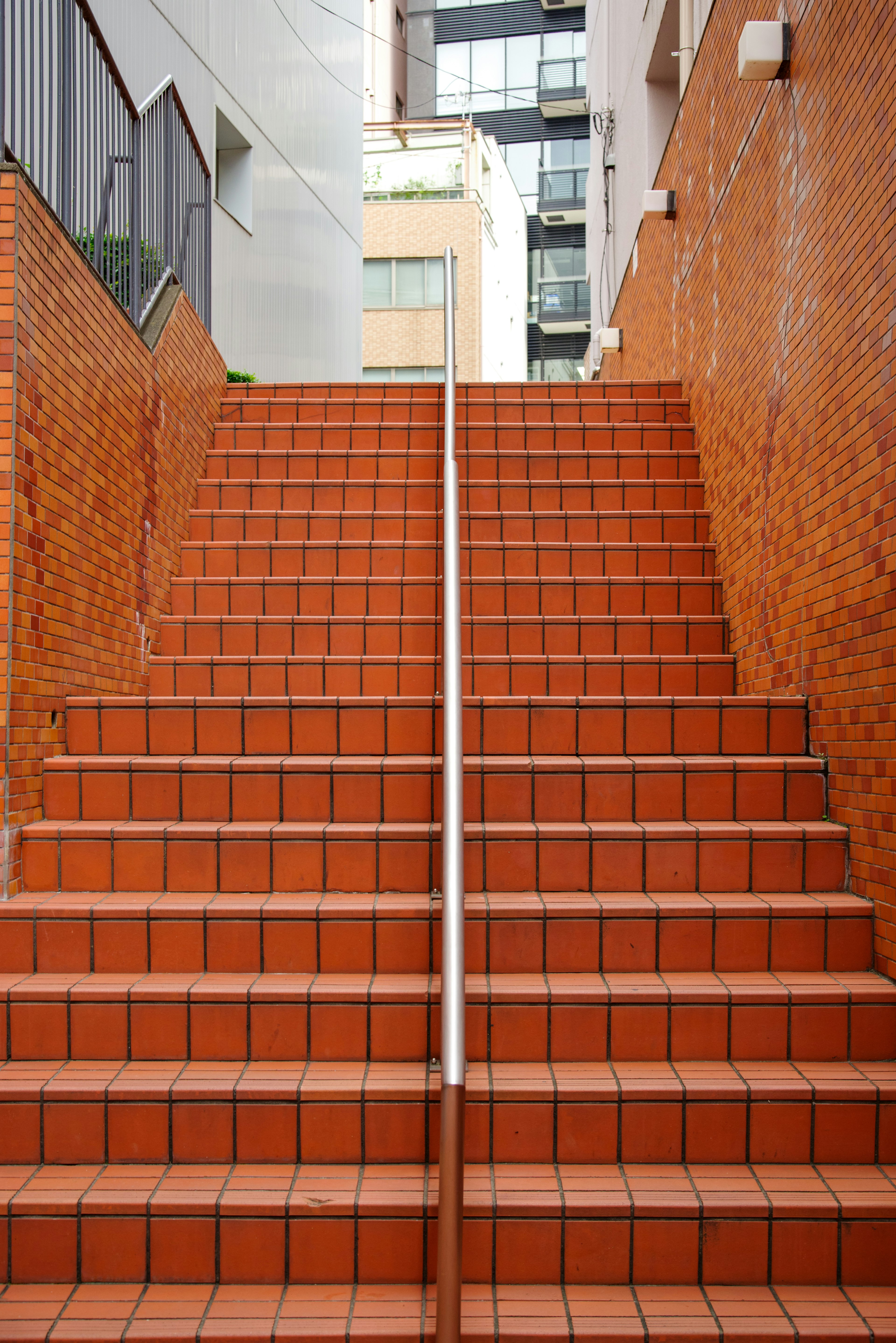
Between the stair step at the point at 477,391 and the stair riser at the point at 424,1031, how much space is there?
364cm

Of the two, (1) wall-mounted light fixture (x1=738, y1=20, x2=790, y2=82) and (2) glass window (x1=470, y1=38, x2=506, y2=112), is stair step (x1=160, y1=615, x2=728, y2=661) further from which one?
(2) glass window (x1=470, y1=38, x2=506, y2=112)

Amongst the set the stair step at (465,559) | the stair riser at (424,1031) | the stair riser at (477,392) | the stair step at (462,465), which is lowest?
the stair riser at (424,1031)

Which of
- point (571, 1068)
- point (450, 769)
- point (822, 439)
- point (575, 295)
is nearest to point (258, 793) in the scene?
point (450, 769)

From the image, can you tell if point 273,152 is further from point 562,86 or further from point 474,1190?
point 562,86

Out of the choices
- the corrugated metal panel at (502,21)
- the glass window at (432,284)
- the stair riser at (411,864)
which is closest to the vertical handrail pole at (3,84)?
the stair riser at (411,864)

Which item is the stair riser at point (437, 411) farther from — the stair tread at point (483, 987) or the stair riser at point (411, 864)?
the stair tread at point (483, 987)

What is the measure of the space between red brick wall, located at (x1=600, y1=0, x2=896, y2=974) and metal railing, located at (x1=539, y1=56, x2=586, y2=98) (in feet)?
79.8

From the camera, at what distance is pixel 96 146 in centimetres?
386

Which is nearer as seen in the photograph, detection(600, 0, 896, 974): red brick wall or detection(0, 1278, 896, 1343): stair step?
detection(0, 1278, 896, 1343): stair step

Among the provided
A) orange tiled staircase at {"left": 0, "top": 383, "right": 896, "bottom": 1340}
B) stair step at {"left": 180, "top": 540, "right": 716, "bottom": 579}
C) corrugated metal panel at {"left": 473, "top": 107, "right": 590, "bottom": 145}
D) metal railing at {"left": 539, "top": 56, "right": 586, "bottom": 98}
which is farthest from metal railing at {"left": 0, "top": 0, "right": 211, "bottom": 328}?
corrugated metal panel at {"left": 473, "top": 107, "right": 590, "bottom": 145}

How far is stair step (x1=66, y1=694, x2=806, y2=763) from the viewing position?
131 inches

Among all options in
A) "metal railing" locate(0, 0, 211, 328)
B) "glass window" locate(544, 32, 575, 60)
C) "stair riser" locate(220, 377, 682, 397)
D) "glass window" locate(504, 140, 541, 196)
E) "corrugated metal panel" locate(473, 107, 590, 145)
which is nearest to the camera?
"metal railing" locate(0, 0, 211, 328)

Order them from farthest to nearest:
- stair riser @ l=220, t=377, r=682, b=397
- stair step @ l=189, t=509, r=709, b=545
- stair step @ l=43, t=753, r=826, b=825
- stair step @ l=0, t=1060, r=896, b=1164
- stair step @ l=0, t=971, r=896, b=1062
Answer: stair riser @ l=220, t=377, r=682, b=397 → stair step @ l=189, t=509, r=709, b=545 → stair step @ l=43, t=753, r=826, b=825 → stair step @ l=0, t=971, r=896, b=1062 → stair step @ l=0, t=1060, r=896, b=1164

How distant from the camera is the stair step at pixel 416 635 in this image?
3.87m
